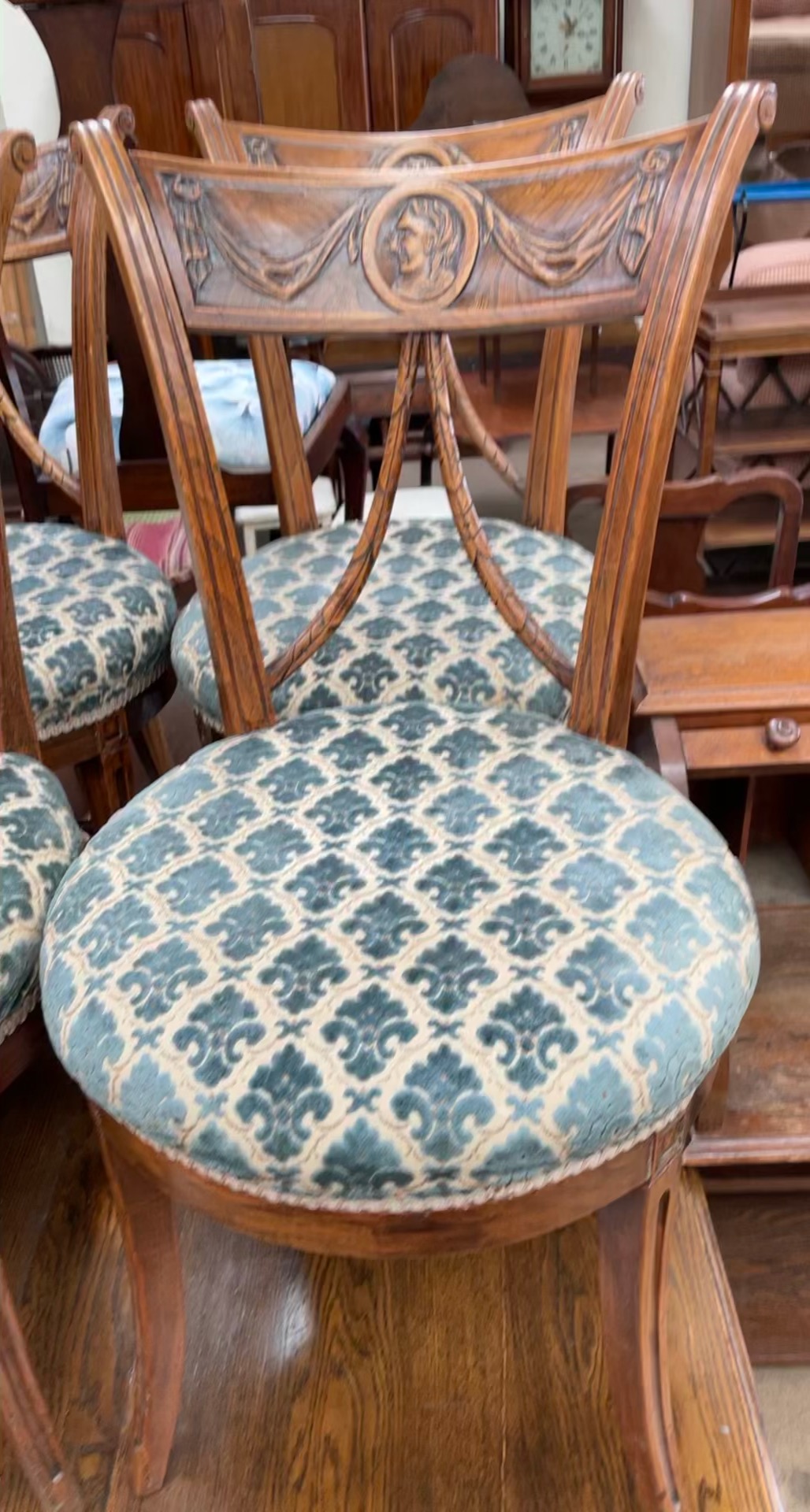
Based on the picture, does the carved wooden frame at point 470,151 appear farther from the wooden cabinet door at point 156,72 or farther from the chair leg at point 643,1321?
the wooden cabinet door at point 156,72

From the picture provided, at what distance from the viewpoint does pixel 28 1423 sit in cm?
77

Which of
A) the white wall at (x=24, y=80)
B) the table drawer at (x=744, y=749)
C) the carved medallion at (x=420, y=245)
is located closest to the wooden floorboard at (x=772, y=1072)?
the table drawer at (x=744, y=749)

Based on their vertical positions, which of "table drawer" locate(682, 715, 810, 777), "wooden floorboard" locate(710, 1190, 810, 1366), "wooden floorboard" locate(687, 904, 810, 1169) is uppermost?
"table drawer" locate(682, 715, 810, 777)

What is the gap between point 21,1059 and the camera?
717mm

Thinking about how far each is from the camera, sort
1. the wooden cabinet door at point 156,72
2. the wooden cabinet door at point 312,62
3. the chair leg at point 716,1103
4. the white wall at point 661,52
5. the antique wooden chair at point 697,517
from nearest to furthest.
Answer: the chair leg at point 716,1103
the antique wooden chair at point 697,517
the wooden cabinet door at point 156,72
the wooden cabinet door at point 312,62
the white wall at point 661,52

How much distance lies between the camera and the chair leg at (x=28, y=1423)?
734 mm

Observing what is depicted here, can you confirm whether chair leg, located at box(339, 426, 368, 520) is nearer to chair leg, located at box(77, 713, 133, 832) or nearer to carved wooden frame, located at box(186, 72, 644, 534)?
carved wooden frame, located at box(186, 72, 644, 534)

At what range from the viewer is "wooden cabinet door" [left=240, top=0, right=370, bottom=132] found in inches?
114

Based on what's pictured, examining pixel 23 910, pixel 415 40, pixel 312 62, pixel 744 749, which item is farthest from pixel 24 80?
pixel 23 910

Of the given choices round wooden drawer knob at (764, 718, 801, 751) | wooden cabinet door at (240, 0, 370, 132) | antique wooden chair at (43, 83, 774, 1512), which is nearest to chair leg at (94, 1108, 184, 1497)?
antique wooden chair at (43, 83, 774, 1512)

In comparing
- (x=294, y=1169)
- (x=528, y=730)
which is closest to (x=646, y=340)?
(x=528, y=730)

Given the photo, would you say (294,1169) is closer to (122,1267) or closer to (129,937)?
(129,937)

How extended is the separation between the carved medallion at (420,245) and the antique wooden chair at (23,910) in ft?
1.06

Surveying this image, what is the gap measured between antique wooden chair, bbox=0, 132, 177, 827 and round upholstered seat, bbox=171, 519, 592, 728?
0.05m
